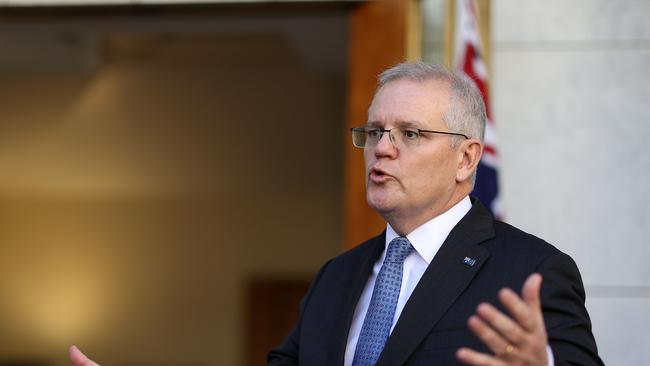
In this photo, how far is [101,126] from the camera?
829 centimetres

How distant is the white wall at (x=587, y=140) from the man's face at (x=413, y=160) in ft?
5.69

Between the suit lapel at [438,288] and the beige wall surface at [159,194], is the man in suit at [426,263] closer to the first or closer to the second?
the suit lapel at [438,288]

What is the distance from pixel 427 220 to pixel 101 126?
21.6ft

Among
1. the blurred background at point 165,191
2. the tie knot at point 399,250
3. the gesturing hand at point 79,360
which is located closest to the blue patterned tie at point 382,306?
the tie knot at point 399,250

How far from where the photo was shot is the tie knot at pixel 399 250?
6.91 ft

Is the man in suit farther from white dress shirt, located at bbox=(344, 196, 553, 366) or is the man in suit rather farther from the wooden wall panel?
the wooden wall panel

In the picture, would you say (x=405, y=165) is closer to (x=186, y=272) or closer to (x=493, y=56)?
(x=493, y=56)

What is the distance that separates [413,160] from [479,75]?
59.8 inches

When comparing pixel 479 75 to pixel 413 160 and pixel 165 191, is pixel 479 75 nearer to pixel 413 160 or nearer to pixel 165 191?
pixel 413 160

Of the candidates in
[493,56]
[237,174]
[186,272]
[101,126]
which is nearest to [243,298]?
[186,272]

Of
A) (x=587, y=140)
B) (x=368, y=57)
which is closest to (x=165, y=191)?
(x=368, y=57)

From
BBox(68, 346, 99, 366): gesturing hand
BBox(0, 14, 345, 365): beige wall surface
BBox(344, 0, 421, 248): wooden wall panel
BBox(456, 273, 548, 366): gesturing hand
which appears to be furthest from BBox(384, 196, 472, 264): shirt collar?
BBox(0, 14, 345, 365): beige wall surface

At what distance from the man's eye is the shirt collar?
19 centimetres

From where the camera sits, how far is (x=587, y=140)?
12.4 ft
